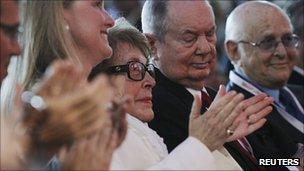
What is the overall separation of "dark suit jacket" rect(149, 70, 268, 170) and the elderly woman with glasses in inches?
9.0

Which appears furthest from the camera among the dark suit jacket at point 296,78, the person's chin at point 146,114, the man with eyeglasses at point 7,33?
the dark suit jacket at point 296,78

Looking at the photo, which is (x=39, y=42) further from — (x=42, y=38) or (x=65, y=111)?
(x=65, y=111)

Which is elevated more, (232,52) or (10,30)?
(10,30)

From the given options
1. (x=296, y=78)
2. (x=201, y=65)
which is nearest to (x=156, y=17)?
(x=201, y=65)

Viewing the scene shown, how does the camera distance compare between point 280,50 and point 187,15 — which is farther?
point 280,50

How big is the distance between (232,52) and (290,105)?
1.14 feet

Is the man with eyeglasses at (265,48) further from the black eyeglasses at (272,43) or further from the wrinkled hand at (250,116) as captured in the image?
the wrinkled hand at (250,116)

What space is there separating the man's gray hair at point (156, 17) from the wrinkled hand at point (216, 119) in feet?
2.40

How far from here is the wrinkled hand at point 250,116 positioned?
201 centimetres

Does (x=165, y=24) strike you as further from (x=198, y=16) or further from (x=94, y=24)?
(x=94, y=24)

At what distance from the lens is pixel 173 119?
7.88 feet

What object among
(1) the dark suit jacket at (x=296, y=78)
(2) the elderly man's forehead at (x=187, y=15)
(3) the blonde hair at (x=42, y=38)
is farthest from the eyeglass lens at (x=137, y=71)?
(1) the dark suit jacket at (x=296, y=78)

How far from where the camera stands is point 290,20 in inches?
138

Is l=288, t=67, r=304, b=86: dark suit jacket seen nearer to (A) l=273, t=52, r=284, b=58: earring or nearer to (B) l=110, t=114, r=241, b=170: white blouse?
(A) l=273, t=52, r=284, b=58: earring
